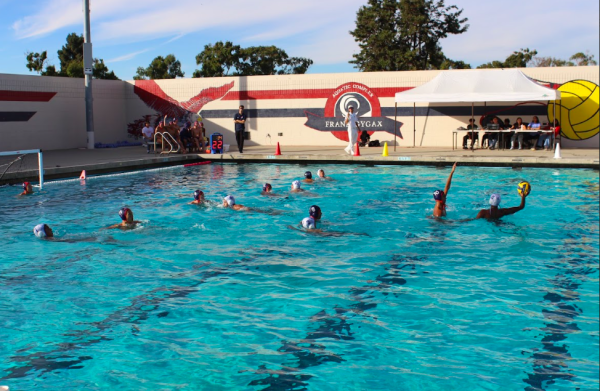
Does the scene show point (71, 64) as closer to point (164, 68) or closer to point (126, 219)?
point (164, 68)

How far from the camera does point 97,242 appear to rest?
9.73 meters

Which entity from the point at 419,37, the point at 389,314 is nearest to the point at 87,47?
the point at 389,314

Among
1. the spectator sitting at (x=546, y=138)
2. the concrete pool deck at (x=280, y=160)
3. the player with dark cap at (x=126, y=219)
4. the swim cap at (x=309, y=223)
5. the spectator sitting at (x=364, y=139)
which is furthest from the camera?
the spectator sitting at (x=364, y=139)

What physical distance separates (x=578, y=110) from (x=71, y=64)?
43.2 meters

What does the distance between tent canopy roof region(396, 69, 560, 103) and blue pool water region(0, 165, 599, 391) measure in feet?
27.4

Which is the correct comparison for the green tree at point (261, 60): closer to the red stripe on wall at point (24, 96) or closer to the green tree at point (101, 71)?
the green tree at point (101, 71)

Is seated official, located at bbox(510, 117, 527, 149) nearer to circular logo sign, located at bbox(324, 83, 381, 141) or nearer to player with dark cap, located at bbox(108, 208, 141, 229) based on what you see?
circular logo sign, located at bbox(324, 83, 381, 141)

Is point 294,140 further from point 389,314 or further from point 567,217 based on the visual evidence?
point 389,314

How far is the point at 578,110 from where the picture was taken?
22.0 metres

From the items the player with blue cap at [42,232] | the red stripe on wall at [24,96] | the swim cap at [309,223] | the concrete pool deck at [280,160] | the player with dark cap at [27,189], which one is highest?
the red stripe on wall at [24,96]

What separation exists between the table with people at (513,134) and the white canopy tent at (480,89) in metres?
1.22

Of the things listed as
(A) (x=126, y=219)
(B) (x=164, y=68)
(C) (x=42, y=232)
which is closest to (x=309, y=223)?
(A) (x=126, y=219)

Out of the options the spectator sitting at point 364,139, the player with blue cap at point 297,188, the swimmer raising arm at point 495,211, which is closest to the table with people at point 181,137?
the spectator sitting at point 364,139

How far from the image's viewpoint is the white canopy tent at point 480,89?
65.3ft
